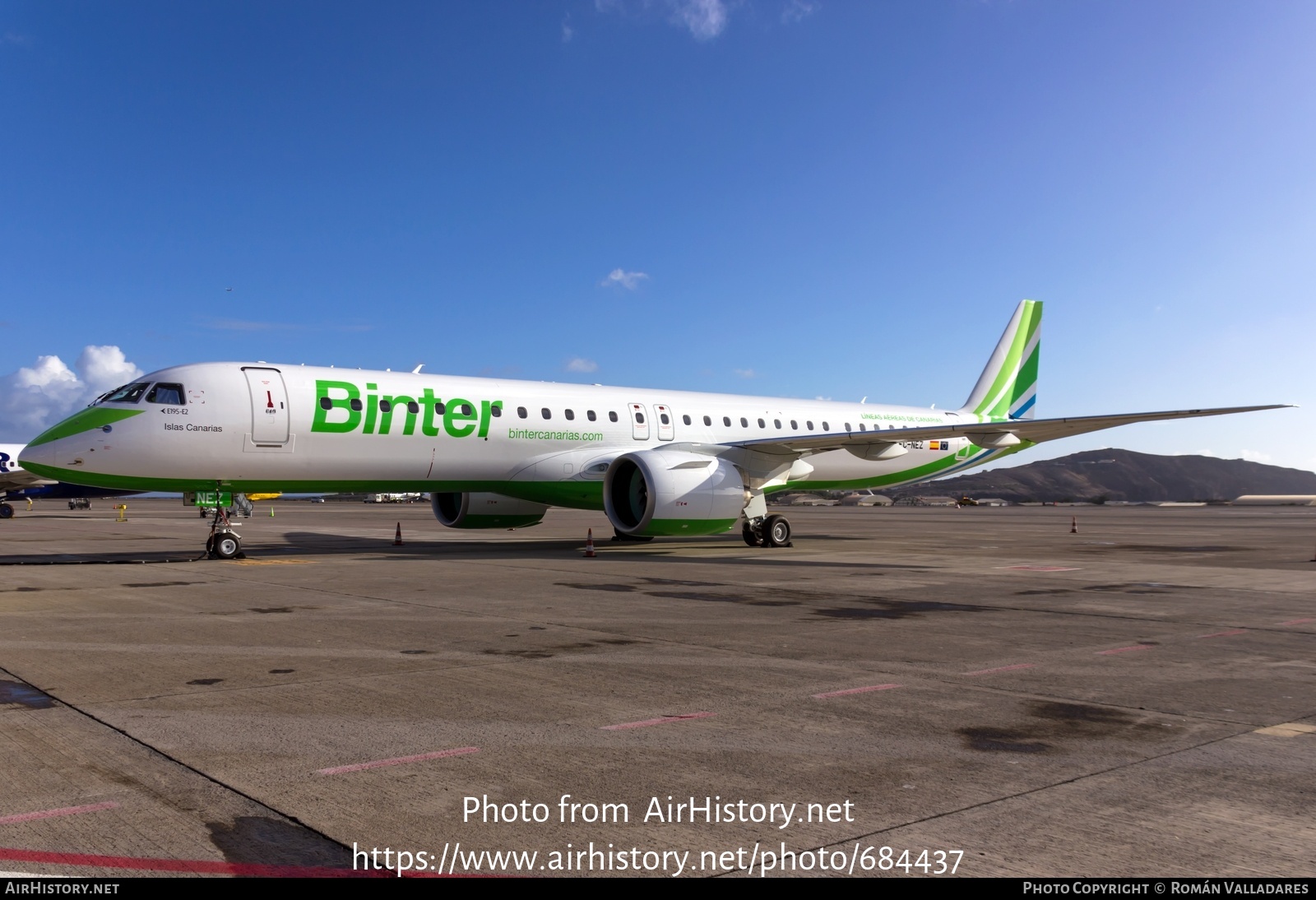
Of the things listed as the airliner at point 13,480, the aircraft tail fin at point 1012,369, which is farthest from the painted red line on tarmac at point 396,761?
the airliner at point 13,480

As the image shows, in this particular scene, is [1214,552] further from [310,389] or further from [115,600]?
[115,600]

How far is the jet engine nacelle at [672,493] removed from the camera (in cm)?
1827

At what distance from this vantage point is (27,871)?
3275 millimetres

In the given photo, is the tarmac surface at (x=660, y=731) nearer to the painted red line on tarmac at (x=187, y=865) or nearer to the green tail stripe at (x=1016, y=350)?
the painted red line on tarmac at (x=187, y=865)

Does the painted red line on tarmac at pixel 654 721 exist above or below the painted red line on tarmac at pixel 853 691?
above

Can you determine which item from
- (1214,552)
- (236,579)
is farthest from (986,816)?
(1214,552)

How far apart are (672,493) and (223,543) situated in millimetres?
8328

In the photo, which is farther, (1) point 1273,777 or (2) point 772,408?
(2) point 772,408

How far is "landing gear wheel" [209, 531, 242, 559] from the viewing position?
56.5ft

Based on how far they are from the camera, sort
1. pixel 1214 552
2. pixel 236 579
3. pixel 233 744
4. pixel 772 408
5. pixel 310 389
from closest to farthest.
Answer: pixel 233 744, pixel 236 579, pixel 310 389, pixel 1214 552, pixel 772 408

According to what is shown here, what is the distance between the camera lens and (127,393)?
53.8 feet

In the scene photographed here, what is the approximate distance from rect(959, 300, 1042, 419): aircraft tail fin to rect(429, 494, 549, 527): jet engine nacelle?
14.5 metres

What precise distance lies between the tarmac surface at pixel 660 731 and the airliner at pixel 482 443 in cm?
509
